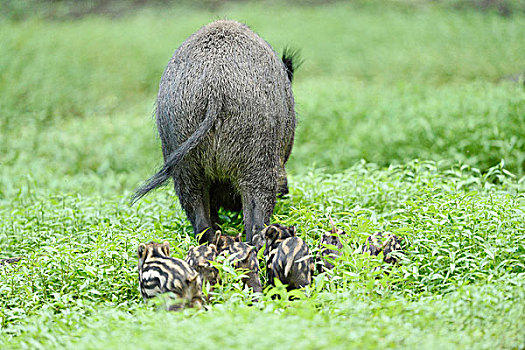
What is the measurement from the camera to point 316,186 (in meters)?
6.32

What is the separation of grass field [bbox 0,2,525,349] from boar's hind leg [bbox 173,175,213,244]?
0.81ft

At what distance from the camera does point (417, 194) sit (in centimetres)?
571

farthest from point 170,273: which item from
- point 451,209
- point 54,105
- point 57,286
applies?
point 54,105

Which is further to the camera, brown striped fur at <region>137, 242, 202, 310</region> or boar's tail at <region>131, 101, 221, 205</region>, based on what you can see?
boar's tail at <region>131, 101, 221, 205</region>

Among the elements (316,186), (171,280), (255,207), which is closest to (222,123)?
(255,207)

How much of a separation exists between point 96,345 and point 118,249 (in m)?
1.77

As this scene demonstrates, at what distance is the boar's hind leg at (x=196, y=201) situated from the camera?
4742 mm

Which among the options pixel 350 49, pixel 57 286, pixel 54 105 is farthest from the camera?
pixel 350 49

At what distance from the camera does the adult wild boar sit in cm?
446

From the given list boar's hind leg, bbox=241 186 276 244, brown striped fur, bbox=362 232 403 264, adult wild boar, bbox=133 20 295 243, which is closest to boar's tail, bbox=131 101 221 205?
adult wild boar, bbox=133 20 295 243

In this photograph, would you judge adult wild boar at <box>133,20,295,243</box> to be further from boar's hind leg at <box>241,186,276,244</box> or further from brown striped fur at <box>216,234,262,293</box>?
brown striped fur at <box>216,234,262,293</box>

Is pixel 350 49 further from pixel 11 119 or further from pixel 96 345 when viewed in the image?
pixel 96 345

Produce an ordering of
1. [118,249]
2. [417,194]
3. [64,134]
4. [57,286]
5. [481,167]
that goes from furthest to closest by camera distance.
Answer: [64,134] → [481,167] → [417,194] → [118,249] → [57,286]

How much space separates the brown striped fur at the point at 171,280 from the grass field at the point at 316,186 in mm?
133
